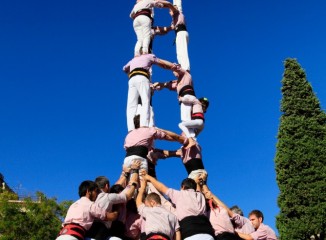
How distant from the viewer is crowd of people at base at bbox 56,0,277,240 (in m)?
6.56

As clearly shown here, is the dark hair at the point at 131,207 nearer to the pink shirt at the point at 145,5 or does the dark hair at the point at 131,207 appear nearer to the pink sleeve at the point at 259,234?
the pink sleeve at the point at 259,234

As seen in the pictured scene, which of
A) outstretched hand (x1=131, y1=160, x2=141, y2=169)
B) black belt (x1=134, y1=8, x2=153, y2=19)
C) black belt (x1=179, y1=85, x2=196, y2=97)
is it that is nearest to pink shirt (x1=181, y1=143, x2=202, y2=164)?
black belt (x1=179, y1=85, x2=196, y2=97)

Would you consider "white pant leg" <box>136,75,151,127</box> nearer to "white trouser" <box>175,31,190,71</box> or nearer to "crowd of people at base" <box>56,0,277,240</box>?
"crowd of people at base" <box>56,0,277,240</box>

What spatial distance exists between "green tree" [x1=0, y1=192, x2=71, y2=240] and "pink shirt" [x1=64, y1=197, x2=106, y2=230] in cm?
2570

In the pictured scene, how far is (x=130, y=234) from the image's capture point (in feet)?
24.6

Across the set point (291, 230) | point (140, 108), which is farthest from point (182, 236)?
point (291, 230)

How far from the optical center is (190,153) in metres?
10.7

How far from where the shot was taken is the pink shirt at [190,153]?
1073 cm

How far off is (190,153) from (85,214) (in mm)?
4705

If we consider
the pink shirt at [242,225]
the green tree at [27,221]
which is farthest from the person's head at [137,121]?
the green tree at [27,221]

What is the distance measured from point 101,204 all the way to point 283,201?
18.3 metres

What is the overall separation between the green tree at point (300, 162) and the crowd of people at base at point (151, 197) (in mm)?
13031

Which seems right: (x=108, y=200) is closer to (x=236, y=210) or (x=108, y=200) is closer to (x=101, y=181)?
(x=101, y=181)

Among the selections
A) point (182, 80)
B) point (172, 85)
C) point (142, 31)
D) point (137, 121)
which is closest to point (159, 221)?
point (137, 121)
